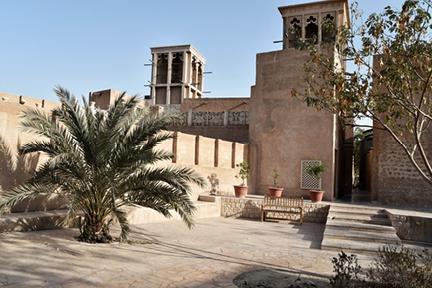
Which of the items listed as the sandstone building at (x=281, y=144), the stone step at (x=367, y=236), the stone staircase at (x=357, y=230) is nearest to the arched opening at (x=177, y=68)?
the sandstone building at (x=281, y=144)

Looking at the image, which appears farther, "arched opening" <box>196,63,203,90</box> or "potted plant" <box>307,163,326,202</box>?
"arched opening" <box>196,63,203,90</box>

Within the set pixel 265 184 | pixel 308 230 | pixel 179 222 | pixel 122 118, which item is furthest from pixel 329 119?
pixel 122 118

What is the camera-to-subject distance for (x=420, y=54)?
5445 millimetres

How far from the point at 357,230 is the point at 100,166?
761 cm

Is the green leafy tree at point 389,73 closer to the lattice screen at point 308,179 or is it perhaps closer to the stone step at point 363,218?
the stone step at point 363,218

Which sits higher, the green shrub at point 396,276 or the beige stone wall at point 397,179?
the beige stone wall at point 397,179

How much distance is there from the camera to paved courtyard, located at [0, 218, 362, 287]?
568 cm

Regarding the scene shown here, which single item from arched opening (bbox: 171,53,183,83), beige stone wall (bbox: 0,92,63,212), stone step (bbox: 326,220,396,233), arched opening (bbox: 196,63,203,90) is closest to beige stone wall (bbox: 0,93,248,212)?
beige stone wall (bbox: 0,92,63,212)

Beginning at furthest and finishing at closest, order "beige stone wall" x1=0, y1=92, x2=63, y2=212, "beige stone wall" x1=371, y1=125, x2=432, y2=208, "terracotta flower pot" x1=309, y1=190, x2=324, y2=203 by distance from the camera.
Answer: "beige stone wall" x1=371, y1=125, x2=432, y2=208, "terracotta flower pot" x1=309, y1=190, x2=324, y2=203, "beige stone wall" x1=0, y1=92, x2=63, y2=212

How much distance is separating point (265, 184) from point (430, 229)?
26.1 feet

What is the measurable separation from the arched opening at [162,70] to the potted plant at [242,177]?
122 feet

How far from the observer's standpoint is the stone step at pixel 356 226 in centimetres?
1106

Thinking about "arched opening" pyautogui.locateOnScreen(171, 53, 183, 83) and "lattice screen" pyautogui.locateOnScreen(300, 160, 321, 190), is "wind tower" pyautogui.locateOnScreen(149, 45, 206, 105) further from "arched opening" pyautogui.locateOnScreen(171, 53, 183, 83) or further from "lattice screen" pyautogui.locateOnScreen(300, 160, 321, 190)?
"lattice screen" pyautogui.locateOnScreen(300, 160, 321, 190)

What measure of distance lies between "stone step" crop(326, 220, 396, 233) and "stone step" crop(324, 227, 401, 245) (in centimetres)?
21
